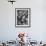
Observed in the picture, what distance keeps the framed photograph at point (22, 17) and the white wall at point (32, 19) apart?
0.38ft

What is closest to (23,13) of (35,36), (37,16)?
(37,16)

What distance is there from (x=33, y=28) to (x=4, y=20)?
45.8 inches

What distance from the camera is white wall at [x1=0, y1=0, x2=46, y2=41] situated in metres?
5.28

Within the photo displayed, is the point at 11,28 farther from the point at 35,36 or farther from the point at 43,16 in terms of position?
the point at 43,16

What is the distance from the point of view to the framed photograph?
5293 millimetres

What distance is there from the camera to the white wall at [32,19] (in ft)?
17.3

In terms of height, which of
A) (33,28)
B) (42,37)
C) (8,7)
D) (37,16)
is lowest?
(42,37)

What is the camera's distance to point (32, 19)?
208 inches

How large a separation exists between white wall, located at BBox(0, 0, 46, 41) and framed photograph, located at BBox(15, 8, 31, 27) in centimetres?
12

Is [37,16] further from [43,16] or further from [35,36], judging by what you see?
[35,36]

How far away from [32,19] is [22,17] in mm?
394

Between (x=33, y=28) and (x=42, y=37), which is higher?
(x=33, y=28)

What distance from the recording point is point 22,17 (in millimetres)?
5324

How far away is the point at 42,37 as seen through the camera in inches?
209
